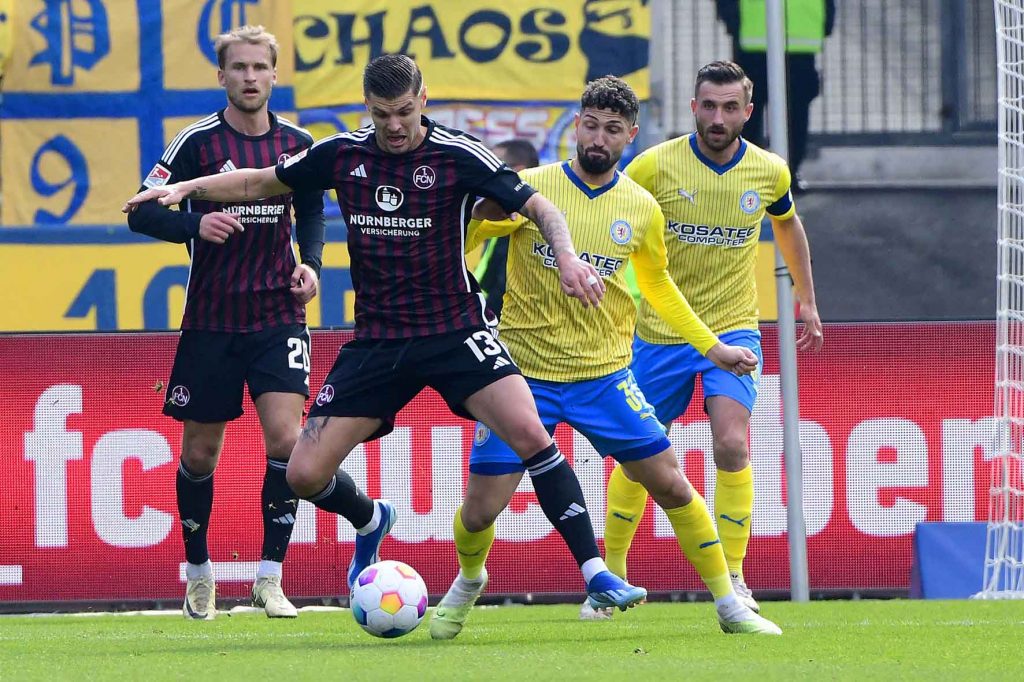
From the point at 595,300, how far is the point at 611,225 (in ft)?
3.67

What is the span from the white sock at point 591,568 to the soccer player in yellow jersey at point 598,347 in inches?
22.9

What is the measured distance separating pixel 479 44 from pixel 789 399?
4.59 metres

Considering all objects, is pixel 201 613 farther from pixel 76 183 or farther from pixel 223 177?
pixel 76 183

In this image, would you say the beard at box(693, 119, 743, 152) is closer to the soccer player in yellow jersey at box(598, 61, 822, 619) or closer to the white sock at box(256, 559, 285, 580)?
the soccer player in yellow jersey at box(598, 61, 822, 619)

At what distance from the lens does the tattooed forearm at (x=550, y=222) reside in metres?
5.35

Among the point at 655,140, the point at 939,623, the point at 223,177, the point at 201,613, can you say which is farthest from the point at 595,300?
the point at 655,140

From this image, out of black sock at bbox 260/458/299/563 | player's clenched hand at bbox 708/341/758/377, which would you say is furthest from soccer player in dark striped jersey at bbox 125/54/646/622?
black sock at bbox 260/458/299/563

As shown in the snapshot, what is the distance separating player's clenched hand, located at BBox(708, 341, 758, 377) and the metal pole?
7.86ft

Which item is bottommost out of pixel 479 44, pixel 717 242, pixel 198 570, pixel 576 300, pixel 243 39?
pixel 198 570

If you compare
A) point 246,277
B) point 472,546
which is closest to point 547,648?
point 472,546

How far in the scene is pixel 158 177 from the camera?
21.9 feet

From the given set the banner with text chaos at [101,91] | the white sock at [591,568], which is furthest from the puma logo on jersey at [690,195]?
the banner with text chaos at [101,91]

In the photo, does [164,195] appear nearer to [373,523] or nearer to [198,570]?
[373,523]

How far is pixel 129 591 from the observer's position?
28.2ft
